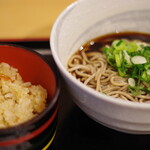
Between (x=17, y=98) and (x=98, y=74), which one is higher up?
(x=17, y=98)

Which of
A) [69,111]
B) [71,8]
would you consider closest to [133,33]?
[71,8]

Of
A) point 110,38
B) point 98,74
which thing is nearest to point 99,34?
point 110,38

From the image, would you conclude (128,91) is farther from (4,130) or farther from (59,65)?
(4,130)

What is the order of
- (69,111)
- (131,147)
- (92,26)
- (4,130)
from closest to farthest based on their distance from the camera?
1. (4,130)
2. (131,147)
3. (69,111)
4. (92,26)

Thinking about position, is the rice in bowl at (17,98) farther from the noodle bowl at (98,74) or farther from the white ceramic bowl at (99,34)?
the noodle bowl at (98,74)

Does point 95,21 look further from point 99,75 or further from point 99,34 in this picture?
point 99,75

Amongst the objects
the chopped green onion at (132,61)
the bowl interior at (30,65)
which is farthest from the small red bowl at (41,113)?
the chopped green onion at (132,61)
